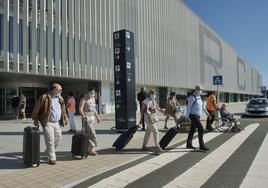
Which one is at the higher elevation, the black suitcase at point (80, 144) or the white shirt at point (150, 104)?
the white shirt at point (150, 104)

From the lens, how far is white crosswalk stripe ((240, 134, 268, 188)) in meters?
5.79

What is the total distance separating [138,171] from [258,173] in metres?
2.39

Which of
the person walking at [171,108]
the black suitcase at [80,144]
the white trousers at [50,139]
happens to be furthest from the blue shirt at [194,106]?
the person walking at [171,108]

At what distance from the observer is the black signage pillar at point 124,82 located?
1381 cm

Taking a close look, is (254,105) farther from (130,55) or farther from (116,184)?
(116,184)

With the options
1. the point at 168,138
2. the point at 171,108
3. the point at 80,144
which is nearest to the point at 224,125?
the point at 171,108

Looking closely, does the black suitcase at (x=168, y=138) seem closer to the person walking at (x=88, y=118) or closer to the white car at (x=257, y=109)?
the person walking at (x=88, y=118)

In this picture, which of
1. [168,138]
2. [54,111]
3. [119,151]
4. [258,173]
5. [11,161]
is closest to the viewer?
[258,173]

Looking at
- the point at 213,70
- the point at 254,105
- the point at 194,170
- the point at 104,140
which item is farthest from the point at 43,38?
the point at 213,70

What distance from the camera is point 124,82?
14.1 m

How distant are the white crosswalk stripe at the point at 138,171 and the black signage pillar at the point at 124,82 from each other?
16.3 feet

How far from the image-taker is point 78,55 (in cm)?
2566

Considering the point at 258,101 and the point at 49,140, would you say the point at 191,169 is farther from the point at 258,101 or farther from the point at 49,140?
the point at 258,101

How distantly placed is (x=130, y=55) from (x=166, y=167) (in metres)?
8.09
